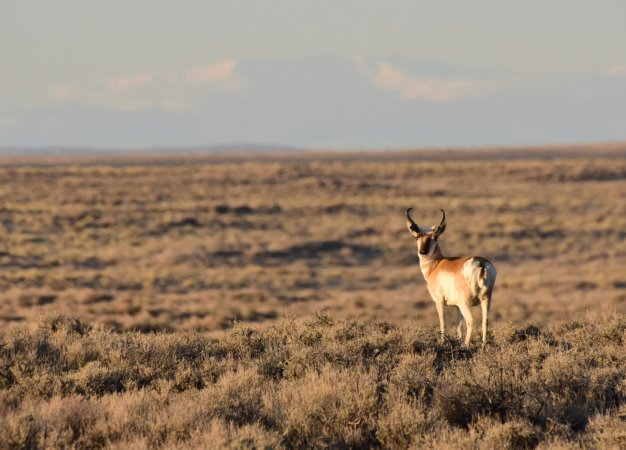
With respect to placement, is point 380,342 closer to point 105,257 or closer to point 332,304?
point 332,304

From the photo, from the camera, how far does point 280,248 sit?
36.3 metres

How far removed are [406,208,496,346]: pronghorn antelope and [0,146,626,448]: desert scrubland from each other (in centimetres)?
42

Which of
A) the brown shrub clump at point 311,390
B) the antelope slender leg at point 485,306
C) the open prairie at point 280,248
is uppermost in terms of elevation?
the antelope slender leg at point 485,306

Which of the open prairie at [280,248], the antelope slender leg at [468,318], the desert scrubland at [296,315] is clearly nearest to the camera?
the desert scrubland at [296,315]

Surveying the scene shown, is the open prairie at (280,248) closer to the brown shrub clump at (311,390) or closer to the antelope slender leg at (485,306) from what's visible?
the antelope slender leg at (485,306)

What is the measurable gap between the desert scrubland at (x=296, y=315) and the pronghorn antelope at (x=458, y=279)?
1.37ft

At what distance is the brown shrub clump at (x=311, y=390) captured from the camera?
651 cm

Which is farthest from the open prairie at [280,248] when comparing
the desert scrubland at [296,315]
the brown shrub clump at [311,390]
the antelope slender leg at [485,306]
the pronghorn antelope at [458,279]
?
the brown shrub clump at [311,390]

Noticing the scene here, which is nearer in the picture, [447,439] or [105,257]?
[447,439]

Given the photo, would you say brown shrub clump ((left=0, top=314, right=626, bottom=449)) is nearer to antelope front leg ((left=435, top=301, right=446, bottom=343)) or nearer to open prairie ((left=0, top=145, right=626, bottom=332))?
antelope front leg ((left=435, top=301, right=446, bottom=343))

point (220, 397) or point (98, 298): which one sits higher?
point (220, 397)

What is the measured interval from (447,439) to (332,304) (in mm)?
18653

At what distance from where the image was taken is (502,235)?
40438 mm

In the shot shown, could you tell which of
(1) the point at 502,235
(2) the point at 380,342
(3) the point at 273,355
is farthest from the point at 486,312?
(1) the point at 502,235
